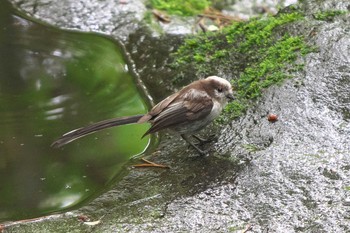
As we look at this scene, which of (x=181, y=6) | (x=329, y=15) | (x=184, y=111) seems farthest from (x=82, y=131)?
(x=181, y=6)

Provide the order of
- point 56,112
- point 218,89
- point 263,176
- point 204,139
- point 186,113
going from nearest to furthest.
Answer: point 263,176
point 186,113
point 218,89
point 204,139
point 56,112

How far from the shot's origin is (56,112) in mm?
6039

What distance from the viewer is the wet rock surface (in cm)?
415

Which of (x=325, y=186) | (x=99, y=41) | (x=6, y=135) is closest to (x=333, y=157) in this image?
(x=325, y=186)

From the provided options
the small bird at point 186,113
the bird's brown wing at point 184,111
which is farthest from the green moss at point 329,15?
the bird's brown wing at point 184,111

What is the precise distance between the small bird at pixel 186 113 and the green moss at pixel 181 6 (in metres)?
2.87

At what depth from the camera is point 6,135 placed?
568 cm

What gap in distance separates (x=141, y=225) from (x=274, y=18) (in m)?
3.22

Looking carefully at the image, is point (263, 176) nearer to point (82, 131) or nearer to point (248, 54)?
point (82, 131)

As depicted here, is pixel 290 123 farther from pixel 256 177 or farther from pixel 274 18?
pixel 274 18

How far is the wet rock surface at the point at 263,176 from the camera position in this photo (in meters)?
4.15

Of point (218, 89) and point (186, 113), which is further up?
point (218, 89)

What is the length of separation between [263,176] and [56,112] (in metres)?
2.47

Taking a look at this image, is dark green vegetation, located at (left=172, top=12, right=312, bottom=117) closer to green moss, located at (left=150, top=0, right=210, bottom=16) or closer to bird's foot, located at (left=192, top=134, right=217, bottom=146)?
bird's foot, located at (left=192, top=134, right=217, bottom=146)
